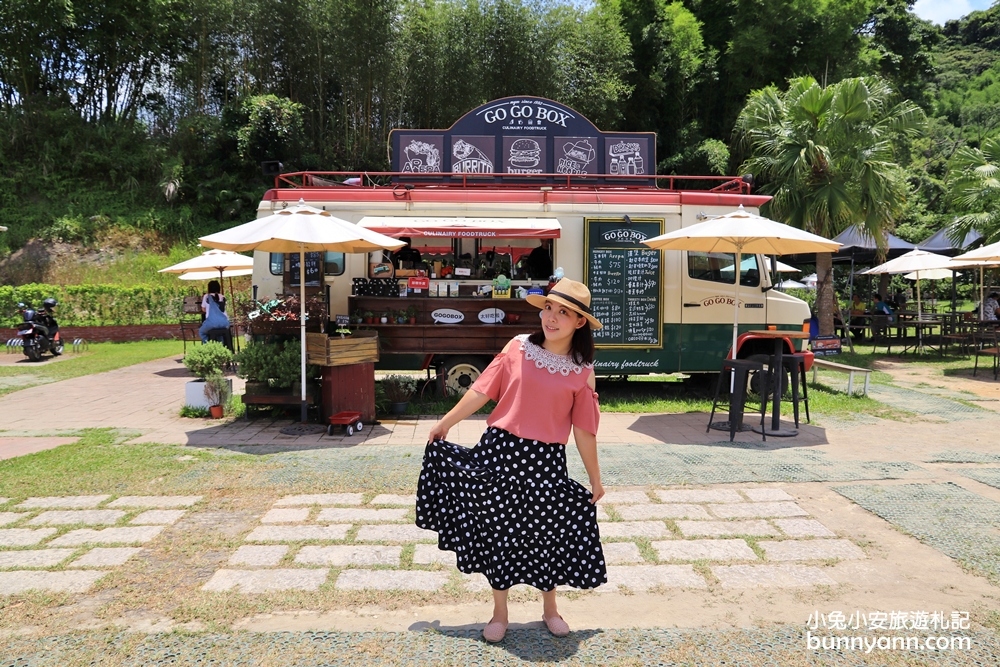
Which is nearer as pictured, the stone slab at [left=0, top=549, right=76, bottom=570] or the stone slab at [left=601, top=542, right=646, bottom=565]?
the stone slab at [left=0, top=549, right=76, bottom=570]

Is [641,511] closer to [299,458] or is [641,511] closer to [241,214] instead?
[299,458]

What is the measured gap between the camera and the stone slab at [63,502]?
486cm

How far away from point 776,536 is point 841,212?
11.2 metres

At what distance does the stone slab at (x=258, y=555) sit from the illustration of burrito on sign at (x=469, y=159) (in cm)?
781

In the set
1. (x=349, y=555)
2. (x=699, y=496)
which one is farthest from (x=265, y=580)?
(x=699, y=496)

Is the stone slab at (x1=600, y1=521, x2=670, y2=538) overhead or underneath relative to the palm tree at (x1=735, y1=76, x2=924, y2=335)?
underneath

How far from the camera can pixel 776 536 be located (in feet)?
14.7

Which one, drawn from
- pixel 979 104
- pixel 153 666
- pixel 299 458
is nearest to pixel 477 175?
pixel 299 458

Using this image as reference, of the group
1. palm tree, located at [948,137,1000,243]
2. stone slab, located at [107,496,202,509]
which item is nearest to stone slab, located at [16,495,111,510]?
stone slab, located at [107,496,202,509]

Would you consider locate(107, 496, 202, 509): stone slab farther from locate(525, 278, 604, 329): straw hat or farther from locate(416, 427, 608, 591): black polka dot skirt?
locate(525, 278, 604, 329): straw hat

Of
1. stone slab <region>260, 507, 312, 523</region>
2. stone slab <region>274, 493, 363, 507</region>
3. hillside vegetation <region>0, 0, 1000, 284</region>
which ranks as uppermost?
hillside vegetation <region>0, 0, 1000, 284</region>

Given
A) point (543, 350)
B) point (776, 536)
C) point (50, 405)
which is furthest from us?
point (50, 405)

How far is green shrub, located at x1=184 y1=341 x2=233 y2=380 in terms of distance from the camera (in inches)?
319

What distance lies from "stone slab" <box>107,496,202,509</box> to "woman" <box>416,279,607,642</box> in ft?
9.21
